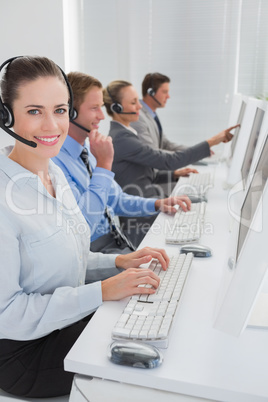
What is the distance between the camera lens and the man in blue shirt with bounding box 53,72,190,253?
1.50 meters

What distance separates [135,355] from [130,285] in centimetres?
22

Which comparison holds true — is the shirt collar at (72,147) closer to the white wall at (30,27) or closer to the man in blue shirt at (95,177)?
the man in blue shirt at (95,177)

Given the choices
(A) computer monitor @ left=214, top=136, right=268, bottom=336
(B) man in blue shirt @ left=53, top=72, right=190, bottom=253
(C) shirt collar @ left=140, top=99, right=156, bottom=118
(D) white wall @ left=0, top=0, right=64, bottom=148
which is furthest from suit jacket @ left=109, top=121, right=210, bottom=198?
(A) computer monitor @ left=214, top=136, right=268, bottom=336

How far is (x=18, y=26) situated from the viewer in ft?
10.0

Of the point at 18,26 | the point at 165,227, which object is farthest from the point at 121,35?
the point at 165,227

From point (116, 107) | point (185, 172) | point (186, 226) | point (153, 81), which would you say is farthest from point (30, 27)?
point (186, 226)

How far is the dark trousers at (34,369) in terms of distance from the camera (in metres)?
0.92

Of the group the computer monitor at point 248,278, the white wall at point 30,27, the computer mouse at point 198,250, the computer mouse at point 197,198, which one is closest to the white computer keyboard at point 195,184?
the computer mouse at point 197,198

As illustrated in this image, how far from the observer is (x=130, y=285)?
0.92m

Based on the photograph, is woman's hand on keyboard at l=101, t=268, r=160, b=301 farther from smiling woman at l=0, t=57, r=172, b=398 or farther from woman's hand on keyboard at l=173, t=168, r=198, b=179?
woman's hand on keyboard at l=173, t=168, r=198, b=179

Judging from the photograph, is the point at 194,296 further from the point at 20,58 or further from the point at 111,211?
the point at 111,211

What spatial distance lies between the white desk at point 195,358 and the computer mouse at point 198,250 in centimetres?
23

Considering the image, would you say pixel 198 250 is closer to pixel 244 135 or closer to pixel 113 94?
pixel 244 135

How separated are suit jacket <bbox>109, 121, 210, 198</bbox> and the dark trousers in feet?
4.82
